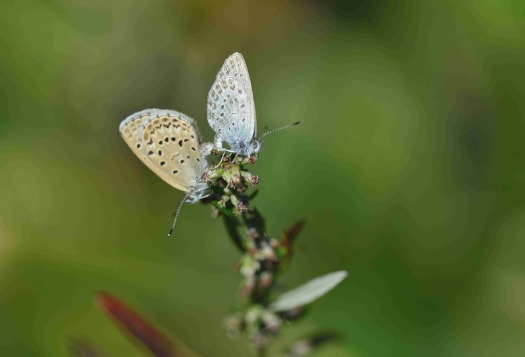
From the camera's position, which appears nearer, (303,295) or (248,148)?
(303,295)

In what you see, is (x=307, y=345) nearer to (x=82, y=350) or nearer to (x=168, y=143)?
(x=82, y=350)

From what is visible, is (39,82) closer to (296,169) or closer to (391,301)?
(296,169)

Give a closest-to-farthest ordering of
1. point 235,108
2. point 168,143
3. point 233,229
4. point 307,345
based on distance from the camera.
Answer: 1. point 233,229
2. point 168,143
3. point 235,108
4. point 307,345

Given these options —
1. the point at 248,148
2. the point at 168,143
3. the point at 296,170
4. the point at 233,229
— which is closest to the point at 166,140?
the point at 168,143

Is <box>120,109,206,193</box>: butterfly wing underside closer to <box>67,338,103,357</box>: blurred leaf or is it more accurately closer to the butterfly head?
the butterfly head

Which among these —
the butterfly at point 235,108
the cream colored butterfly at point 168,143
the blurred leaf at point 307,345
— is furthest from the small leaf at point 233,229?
the blurred leaf at point 307,345

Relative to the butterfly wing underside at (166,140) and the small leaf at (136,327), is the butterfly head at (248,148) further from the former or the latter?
the small leaf at (136,327)

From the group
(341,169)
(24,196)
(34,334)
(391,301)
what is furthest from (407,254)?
(24,196)

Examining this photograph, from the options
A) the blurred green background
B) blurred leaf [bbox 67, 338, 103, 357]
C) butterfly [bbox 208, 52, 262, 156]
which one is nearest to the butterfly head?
butterfly [bbox 208, 52, 262, 156]
